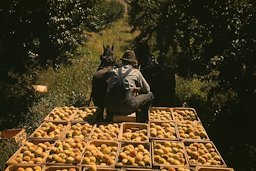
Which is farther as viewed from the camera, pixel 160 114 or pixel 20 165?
pixel 160 114

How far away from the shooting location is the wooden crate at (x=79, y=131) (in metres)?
6.67

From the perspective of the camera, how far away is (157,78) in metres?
10.1

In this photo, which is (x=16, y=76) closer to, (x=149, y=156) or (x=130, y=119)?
(x=130, y=119)

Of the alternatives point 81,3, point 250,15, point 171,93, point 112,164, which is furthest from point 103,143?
point 81,3

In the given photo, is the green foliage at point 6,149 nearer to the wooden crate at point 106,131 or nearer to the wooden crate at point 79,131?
the wooden crate at point 79,131

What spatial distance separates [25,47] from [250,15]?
635 cm

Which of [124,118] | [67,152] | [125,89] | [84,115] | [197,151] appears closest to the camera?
[67,152]

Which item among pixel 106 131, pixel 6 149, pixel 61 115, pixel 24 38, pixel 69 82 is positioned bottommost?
pixel 69 82

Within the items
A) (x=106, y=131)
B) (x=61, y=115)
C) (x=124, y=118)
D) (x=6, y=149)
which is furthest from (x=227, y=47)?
(x=6, y=149)

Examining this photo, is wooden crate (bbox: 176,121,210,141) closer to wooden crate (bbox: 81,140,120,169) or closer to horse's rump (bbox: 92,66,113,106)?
wooden crate (bbox: 81,140,120,169)

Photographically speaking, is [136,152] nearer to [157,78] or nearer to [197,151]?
[197,151]

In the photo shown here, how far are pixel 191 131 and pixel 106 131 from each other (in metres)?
1.67

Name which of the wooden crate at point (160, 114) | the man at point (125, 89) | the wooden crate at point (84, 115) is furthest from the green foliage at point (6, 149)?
the wooden crate at point (160, 114)

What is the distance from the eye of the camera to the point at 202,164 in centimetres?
562
